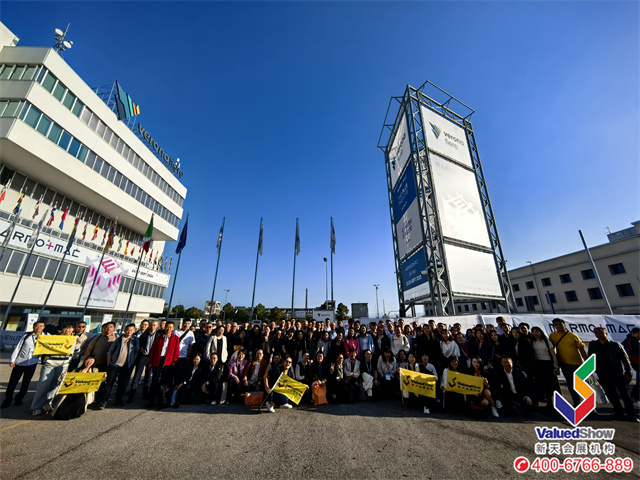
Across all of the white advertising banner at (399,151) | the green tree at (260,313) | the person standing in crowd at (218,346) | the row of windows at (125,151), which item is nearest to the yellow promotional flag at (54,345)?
the person standing in crowd at (218,346)

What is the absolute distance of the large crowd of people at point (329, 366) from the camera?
566 centimetres

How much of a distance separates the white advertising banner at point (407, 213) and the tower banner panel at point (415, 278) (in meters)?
1.03

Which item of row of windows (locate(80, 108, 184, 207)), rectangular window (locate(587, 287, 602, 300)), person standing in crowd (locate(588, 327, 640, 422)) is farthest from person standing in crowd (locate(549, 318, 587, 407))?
rectangular window (locate(587, 287, 602, 300))

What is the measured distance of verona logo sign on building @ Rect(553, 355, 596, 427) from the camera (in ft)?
16.9

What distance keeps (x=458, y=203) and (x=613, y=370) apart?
43.1 feet

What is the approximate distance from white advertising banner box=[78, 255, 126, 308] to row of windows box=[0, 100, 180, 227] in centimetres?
874

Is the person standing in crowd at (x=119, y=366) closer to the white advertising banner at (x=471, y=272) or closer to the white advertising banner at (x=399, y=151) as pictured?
the white advertising banner at (x=471, y=272)

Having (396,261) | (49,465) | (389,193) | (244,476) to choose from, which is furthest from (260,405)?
(389,193)

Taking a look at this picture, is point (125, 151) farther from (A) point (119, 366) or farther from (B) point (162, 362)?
(B) point (162, 362)

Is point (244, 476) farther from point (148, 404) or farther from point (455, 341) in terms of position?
point (455, 341)

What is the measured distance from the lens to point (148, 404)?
244 inches

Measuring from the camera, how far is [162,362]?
636 cm

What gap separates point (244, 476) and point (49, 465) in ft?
9.15

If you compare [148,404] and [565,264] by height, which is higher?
[565,264]
